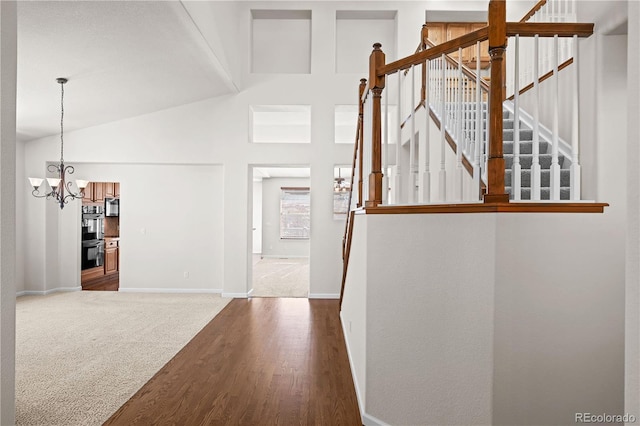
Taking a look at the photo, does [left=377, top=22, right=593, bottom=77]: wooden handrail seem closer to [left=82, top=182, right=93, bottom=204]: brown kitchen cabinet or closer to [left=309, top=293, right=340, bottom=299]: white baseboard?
[left=309, top=293, right=340, bottom=299]: white baseboard

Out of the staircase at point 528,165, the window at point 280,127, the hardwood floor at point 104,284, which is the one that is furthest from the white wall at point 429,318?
the window at point 280,127

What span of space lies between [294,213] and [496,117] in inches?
403

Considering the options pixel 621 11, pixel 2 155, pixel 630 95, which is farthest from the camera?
pixel 621 11

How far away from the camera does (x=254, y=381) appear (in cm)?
308

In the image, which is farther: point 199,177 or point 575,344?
point 199,177

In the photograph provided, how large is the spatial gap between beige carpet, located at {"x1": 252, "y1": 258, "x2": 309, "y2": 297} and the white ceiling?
3476mm

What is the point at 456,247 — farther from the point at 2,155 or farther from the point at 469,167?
the point at 2,155

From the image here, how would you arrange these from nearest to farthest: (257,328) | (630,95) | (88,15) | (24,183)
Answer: (630,95) → (88,15) → (257,328) → (24,183)

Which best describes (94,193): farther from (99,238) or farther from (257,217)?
(257,217)

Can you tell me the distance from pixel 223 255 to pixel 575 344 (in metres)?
5.33

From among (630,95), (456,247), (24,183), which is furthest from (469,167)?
(24,183)

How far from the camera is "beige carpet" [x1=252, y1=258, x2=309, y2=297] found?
6.71m

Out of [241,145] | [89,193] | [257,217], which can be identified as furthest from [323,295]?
[257,217]

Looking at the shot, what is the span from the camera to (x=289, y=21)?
21.3 feet
